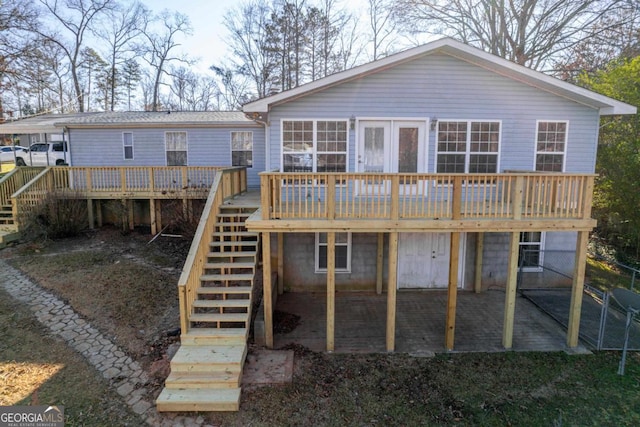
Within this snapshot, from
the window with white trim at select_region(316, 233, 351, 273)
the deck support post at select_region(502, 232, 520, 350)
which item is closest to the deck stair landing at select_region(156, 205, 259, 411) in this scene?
the window with white trim at select_region(316, 233, 351, 273)

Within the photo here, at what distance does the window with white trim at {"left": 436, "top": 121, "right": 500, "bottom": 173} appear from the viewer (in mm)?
9250

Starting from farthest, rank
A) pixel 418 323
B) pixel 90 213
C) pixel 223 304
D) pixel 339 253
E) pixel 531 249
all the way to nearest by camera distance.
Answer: pixel 90 213 → pixel 531 249 → pixel 339 253 → pixel 418 323 → pixel 223 304

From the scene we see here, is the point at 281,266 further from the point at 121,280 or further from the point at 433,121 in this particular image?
the point at 433,121

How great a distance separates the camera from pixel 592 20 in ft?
56.6

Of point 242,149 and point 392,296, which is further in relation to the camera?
point 242,149

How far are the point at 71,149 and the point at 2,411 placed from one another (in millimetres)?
11710

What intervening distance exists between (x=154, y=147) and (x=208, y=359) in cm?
1056

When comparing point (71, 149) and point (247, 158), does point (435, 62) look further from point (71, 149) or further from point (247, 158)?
point (71, 149)

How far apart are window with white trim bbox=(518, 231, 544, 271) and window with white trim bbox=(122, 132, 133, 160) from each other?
14.0m

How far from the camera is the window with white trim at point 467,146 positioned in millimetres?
9250

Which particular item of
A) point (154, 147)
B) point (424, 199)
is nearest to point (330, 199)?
point (424, 199)

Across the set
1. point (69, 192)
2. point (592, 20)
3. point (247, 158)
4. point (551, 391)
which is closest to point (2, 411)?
point (551, 391)

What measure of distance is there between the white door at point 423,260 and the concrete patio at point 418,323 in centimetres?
36

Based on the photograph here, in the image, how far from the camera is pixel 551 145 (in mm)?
9578
